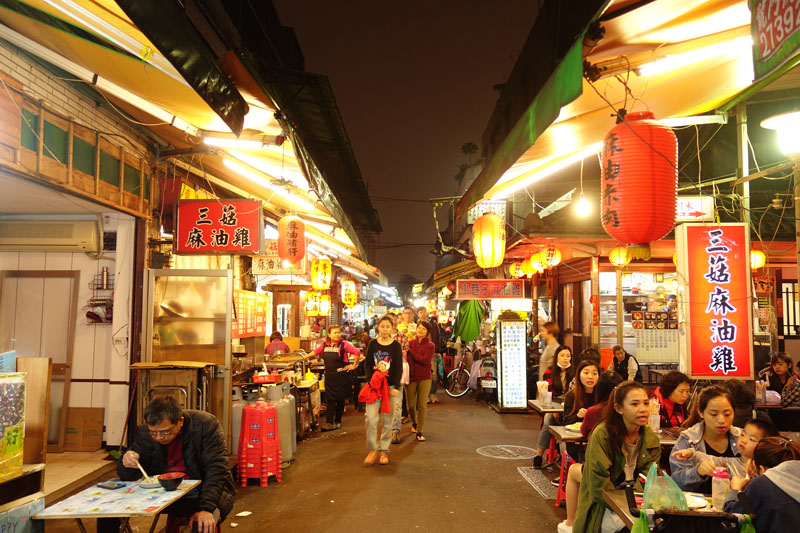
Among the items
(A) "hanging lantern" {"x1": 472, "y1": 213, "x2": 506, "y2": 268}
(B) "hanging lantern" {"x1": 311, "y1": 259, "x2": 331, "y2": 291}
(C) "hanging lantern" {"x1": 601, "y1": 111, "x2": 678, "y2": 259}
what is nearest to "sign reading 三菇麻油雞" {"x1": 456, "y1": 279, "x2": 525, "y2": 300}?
(B) "hanging lantern" {"x1": 311, "y1": 259, "x2": 331, "y2": 291}

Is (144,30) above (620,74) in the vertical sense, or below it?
below

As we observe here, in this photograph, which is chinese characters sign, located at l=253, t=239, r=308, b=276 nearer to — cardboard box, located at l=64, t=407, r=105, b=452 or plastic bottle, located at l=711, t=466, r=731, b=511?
cardboard box, located at l=64, t=407, r=105, b=452

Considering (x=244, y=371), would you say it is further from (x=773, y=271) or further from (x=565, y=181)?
(x=565, y=181)

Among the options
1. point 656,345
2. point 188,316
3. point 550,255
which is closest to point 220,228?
point 188,316

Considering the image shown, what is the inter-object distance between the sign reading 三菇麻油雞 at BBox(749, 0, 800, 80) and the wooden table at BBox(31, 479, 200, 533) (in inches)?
175

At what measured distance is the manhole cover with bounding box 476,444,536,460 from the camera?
820cm

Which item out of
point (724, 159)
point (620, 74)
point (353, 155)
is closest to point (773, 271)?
point (724, 159)

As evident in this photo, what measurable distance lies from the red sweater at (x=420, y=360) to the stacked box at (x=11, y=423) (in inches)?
255

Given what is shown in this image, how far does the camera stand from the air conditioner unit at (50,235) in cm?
755

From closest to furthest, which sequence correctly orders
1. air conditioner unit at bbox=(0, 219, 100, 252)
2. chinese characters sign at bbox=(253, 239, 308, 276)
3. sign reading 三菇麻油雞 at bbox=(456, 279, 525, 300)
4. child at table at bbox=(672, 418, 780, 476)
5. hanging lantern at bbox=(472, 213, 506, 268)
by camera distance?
child at table at bbox=(672, 418, 780, 476) → air conditioner unit at bbox=(0, 219, 100, 252) → hanging lantern at bbox=(472, 213, 506, 268) → chinese characters sign at bbox=(253, 239, 308, 276) → sign reading 三菇麻油雞 at bbox=(456, 279, 525, 300)

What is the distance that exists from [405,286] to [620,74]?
93.3 meters

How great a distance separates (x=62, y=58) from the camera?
5375 millimetres

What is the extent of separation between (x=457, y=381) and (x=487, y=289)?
9.75ft

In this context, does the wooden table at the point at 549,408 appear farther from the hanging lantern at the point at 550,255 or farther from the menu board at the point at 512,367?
the hanging lantern at the point at 550,255
